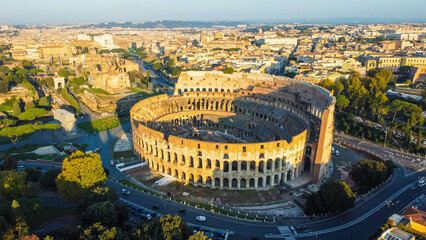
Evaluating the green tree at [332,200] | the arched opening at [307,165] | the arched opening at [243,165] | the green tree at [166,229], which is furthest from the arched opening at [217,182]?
the green tree at [166,229]

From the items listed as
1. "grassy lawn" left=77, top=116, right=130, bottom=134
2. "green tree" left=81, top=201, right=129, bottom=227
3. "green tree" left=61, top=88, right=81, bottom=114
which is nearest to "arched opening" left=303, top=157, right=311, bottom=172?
"green tree" left=81, top=201, right=129, bottom=227

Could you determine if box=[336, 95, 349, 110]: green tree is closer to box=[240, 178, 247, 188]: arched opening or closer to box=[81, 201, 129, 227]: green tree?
box=[240, 178, 247, 188]: arched opening

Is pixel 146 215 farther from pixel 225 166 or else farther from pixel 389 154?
pixel 389 154

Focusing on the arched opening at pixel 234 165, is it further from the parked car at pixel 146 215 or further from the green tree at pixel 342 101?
the green tree at pixel 342 101

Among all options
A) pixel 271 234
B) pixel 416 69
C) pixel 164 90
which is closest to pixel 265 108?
pixel 271 234

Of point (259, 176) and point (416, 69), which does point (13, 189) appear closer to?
point (259, 176)

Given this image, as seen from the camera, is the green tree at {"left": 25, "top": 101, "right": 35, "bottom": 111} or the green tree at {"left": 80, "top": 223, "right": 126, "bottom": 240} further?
the green tree at {"left": 25, "top": 101, "right": 35, "bottom": 111}
